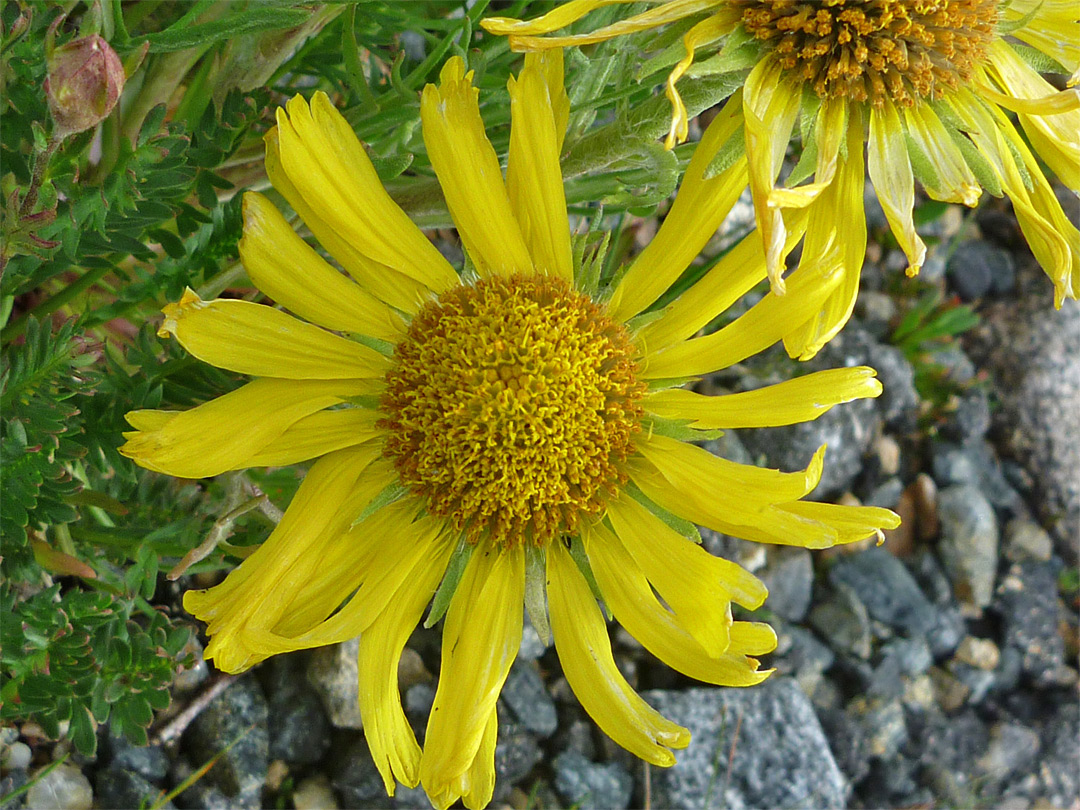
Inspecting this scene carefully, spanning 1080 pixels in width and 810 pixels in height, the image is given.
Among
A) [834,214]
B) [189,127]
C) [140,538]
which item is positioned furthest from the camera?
[189,127]

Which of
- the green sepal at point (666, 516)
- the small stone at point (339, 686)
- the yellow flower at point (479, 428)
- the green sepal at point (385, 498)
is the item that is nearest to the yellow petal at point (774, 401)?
the yellow flower at point (479, 428)

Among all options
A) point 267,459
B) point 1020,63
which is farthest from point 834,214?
point 267,459

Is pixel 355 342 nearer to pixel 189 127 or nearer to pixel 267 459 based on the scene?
pixel 267 459

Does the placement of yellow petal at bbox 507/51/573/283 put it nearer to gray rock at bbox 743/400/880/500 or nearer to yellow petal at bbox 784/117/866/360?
yellow petal at bbox 784/117/866/360

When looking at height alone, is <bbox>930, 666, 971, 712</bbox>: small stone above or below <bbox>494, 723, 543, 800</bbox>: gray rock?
below

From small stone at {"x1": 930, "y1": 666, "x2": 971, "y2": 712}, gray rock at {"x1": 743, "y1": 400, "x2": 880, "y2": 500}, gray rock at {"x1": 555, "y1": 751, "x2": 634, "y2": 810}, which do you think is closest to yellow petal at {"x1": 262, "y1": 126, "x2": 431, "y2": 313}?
gray rock at {"x1": 555, "y1": 751, "x2": 634, "y2": 810}

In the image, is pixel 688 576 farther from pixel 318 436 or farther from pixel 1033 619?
pixel 1033 619

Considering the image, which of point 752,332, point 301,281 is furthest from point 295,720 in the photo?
point 752,332
